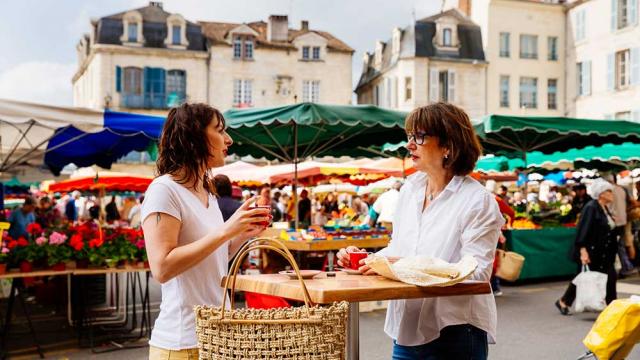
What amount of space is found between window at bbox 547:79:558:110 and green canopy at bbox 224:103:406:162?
3240 cm

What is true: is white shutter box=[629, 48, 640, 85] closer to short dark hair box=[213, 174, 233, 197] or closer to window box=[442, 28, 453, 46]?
window box=[442, 28, 453, 46]

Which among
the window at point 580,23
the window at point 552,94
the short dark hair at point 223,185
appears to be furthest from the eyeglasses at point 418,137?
the window at point 552,94

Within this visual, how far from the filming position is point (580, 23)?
41.4 metres

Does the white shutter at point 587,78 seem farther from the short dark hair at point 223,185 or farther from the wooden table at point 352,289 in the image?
the wooden table at point 352,289

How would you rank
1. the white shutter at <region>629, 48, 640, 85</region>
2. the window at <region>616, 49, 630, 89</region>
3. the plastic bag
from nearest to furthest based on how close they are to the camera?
the plastic bag → the white shutter at <region>629, 48, 640, 85</region> → the window at <region>616, 49, 630, 89</region>

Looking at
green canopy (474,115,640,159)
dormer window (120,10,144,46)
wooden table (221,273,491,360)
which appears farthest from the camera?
dormer window (120,10,144,46)

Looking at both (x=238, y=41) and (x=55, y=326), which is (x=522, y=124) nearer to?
(x=55, y=326)

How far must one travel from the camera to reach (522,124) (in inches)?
449

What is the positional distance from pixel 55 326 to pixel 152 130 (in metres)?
3.26

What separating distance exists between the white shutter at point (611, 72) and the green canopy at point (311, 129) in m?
27.5

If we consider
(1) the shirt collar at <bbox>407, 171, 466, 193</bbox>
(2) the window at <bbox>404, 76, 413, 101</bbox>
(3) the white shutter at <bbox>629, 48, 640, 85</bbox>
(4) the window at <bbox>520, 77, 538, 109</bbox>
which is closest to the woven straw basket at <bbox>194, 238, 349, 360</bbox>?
(1) the shirt collar at <bbox>407, 171, 466, 193</bbox>

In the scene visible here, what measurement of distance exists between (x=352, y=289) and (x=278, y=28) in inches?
1682

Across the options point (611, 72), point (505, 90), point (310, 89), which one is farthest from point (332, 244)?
point (505, 90)

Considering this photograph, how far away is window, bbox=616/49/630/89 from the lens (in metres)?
36.4
